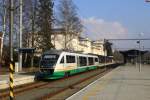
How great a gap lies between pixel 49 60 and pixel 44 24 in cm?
4214

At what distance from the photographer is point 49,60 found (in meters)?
39.8

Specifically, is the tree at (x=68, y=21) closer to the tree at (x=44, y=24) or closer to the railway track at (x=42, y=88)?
the tree at (x=44, y=24)

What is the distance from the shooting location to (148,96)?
2055 cm

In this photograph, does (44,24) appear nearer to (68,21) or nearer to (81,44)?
(68,21)

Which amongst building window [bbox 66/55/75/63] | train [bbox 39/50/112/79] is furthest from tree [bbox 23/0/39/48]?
train [bbox 39/50/112/79]

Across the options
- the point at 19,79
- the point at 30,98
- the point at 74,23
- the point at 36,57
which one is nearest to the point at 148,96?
the point at 30,98

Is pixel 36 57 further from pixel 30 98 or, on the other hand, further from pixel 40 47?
pixel 30 98

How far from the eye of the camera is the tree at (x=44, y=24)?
81312mm

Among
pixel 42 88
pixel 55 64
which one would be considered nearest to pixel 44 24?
pixel 55 64

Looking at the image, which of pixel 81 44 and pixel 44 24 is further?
pixel 81 44

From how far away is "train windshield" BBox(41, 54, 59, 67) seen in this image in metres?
39.3

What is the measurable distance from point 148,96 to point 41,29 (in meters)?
62.0

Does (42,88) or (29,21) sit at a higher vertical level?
(29,21)

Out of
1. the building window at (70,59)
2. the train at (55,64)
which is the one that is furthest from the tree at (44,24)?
the train at (55,64)
